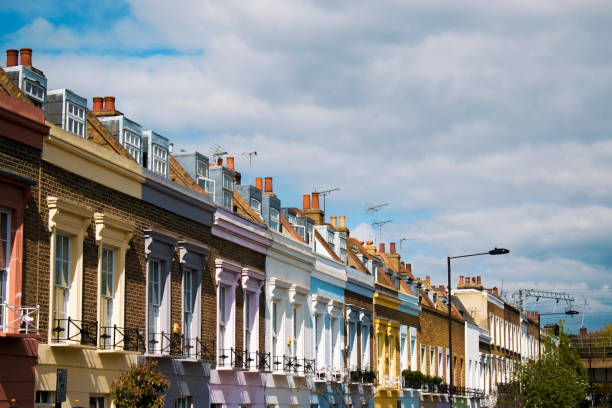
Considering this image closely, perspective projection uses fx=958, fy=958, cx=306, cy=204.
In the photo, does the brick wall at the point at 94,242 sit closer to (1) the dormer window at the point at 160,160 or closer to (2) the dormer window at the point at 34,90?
(1) the dormer window at the point at 160,160

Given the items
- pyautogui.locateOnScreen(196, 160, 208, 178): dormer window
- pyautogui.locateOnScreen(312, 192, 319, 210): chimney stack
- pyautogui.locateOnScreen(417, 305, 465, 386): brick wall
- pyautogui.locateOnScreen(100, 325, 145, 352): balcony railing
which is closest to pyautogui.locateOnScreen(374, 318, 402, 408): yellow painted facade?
pyautogui.locateOnScreen(417, 305, 465, 386): brick wall

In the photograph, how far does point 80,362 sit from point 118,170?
4767mm

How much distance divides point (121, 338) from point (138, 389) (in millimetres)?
2225

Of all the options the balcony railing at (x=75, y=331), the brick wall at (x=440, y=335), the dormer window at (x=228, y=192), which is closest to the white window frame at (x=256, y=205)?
A: the dormer window at (x=228, y=192)

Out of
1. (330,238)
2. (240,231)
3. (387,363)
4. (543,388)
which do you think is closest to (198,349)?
(240,231)

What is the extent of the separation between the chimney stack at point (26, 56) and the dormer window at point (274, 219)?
1376cm

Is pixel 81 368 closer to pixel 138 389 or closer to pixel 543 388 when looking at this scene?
pixel 138 389

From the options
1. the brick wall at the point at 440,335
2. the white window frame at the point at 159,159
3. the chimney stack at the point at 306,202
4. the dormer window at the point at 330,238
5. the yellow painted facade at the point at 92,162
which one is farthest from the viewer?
the brick wall at the point at 440,335

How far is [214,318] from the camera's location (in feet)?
94.0

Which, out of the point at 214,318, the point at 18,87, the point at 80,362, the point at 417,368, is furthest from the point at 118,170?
the point at 417,368

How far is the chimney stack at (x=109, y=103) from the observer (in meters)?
26.9

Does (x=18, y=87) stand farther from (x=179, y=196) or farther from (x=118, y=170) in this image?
(x=179, y=196)

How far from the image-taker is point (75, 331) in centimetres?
2081

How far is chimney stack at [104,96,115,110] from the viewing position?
2692 centimetres
